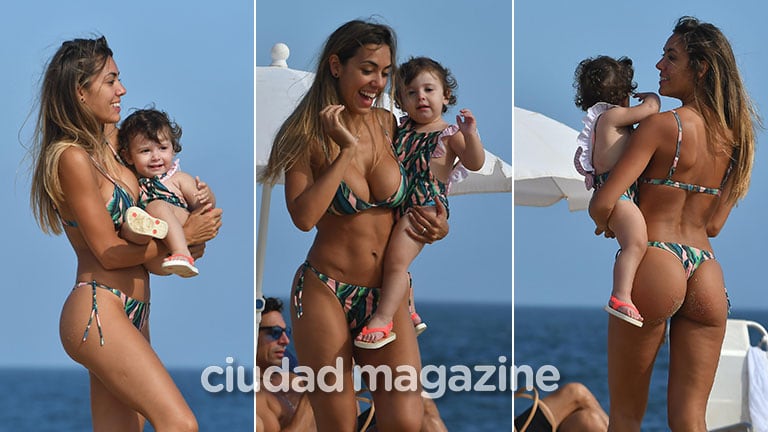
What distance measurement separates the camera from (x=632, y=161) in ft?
16.7

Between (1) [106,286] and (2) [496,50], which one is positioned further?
(2) [496,50]

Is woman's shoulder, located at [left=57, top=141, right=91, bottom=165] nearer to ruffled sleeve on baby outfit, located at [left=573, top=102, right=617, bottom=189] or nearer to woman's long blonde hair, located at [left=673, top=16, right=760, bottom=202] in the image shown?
ruffled sleeve on baby outfit, located at [left=573, top=102, right=617, bottom=189]

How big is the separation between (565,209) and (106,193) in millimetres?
3775

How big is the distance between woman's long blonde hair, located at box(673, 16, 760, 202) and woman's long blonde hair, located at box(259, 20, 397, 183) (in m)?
1.31

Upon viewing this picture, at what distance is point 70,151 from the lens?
4543 mm

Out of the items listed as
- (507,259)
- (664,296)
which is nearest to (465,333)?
(507,259)

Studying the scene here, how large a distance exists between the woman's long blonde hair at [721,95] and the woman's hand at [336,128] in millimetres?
1524

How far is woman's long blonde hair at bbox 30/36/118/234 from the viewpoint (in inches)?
183

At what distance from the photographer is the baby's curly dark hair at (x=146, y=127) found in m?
4.89

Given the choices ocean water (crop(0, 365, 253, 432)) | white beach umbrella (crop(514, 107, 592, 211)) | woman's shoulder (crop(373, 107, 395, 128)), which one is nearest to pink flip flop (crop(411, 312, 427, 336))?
woman's shoulder (crop(373, 107, 395, 128))

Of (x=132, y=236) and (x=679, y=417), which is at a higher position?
(x=132, y=236)

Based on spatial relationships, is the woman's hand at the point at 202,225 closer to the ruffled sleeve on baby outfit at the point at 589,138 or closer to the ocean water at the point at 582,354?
the ruffled sleeve on baby outfit at the point at 589,138

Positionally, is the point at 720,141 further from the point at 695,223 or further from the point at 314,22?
the point at 314,22

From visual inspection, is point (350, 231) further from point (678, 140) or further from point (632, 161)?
point (678, 140)
